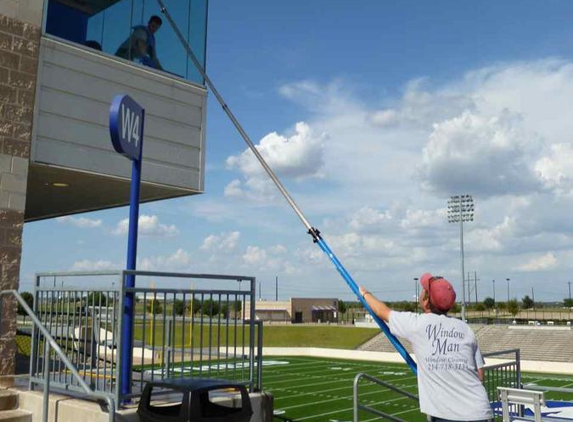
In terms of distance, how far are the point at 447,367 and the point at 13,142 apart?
6.64 metres

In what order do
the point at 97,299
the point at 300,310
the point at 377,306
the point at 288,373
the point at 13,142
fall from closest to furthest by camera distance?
the point at 377,306, the point at 97,299, the point at 13,142, the point at 288,373, the point at 300,310

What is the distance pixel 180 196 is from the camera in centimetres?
1177

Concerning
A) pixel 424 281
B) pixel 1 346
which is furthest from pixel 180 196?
pixel 424 281

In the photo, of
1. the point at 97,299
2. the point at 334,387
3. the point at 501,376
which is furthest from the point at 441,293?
the point at 334,387

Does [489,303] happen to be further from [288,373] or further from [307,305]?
[288,373]

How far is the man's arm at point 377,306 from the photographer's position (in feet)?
14.2

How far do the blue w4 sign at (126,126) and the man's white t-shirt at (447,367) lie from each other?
3483 millimetres

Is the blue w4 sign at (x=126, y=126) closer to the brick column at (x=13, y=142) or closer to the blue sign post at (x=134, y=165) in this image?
the blue sign post at (x=134, y=165)

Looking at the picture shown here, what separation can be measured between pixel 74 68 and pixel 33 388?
489 centimetres

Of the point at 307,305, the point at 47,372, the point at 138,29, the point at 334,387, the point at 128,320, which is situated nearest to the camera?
the point at 128,320

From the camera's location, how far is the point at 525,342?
45656mm

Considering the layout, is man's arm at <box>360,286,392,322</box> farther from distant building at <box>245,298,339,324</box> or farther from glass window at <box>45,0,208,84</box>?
distant building at <box>245,298,339,324</box>

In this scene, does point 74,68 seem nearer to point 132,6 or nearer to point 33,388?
point 132,6

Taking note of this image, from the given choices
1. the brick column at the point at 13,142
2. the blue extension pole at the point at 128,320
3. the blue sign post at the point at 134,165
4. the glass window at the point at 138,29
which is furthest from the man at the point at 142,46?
the blue extension pole at the point at 128,320
